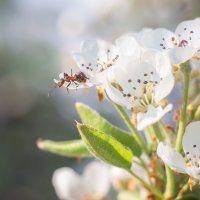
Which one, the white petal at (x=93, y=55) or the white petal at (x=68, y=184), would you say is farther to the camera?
the white petal at (x=68, y=184)

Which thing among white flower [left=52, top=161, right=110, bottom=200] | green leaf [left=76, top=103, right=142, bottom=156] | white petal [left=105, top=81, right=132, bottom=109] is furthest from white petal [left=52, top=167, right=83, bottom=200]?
white petal [left=105, top=81, right=132, bottom=109]

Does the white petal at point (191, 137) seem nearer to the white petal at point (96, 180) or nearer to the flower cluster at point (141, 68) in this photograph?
the flower cluster at point (141, 68)

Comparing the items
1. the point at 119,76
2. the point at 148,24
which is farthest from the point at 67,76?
the point at 148,24

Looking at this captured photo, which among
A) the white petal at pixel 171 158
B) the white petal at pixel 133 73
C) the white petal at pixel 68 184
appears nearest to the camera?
the white petal at pixel 171 158

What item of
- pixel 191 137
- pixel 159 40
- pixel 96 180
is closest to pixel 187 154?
pixel 191 137

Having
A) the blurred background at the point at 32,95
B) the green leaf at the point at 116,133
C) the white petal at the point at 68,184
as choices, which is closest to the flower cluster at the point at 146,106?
the green leaf at the point at 116,133

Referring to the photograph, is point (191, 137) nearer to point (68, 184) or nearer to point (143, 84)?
point (143, 84)

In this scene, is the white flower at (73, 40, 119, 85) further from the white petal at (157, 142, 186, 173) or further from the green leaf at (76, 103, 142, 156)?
the white petal at (157, 142, 186, 173)
